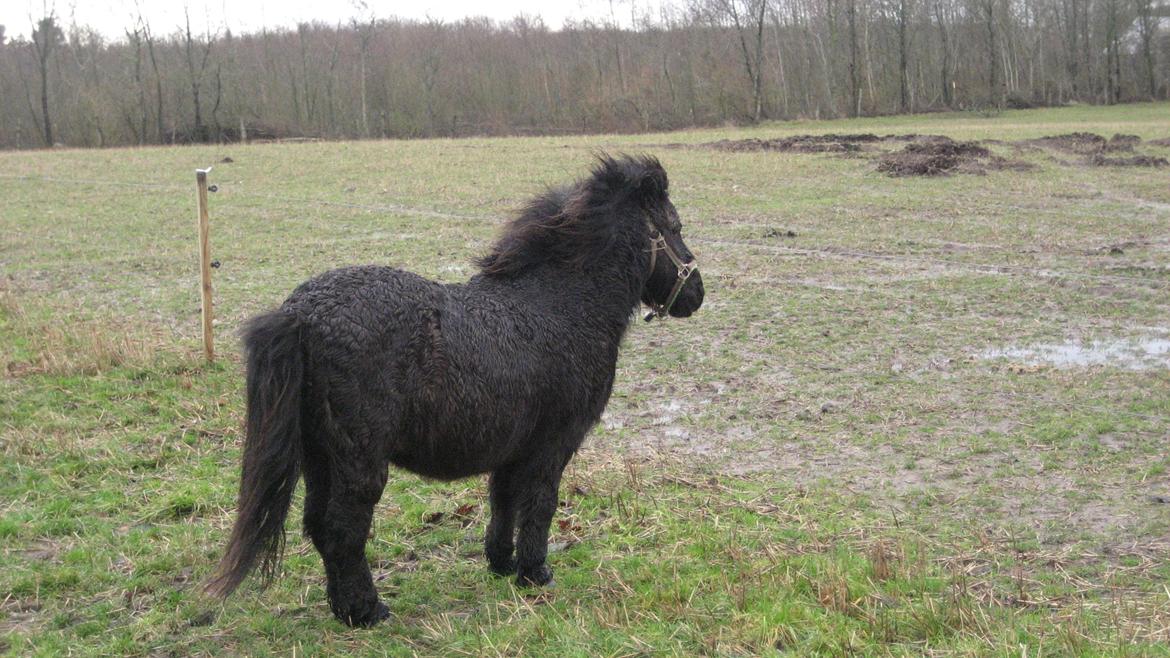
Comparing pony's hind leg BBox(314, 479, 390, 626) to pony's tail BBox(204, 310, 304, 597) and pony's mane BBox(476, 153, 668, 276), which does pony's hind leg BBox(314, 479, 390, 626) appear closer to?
pony's tail BBox(204, 310, 304, 597)

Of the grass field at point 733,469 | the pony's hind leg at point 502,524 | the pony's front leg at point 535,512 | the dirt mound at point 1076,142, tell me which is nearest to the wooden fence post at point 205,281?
the grass field at point 733,469

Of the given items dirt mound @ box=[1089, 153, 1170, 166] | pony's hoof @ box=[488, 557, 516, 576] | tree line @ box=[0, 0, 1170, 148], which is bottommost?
pony's hoof @ box=[488, 557, 516, 576]

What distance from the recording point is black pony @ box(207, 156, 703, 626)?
3.90m

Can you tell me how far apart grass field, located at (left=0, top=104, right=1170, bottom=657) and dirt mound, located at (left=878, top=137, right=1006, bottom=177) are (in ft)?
23.1

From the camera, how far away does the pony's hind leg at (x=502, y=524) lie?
473 centimetres

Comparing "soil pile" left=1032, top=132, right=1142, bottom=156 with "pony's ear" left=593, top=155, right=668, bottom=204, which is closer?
"pony's ear" left=593, top=155, right=668, bottom=204

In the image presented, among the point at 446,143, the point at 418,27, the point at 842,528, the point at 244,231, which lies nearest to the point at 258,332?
the point at 842,528

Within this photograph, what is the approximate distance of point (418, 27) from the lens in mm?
84438

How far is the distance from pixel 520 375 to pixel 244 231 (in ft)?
47.8

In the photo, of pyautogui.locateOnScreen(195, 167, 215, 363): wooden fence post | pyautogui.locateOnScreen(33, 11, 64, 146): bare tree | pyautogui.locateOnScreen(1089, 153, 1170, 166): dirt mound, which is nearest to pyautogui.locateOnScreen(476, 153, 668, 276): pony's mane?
pyautogui.locateOnScreen(195, 167, 215, 363): wooden fence post

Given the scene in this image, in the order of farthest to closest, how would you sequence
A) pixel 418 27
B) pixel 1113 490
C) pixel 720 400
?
pixel 418 27
pixel 720 400
pixel 1113 490

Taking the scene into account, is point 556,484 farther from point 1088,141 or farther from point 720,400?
point 1088,141

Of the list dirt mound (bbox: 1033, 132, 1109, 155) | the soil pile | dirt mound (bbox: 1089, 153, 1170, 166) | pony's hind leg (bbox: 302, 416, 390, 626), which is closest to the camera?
pony's hind leg (bbox: 302, 416, 390, 626)

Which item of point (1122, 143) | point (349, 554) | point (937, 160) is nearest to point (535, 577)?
point (349, 554)
